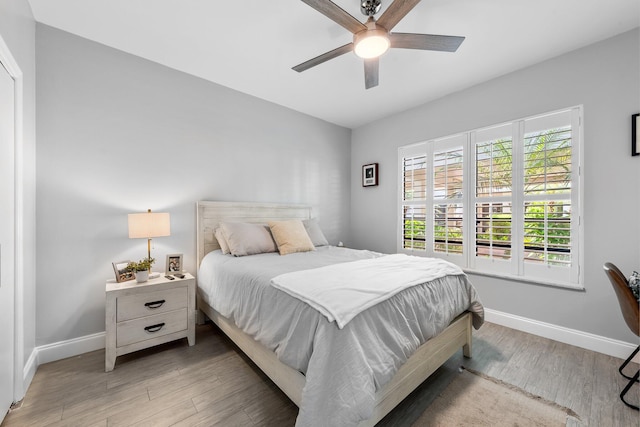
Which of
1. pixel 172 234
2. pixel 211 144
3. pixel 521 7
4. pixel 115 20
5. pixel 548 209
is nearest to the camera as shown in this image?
pixel 521 7

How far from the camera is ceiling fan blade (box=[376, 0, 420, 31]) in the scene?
150 cm

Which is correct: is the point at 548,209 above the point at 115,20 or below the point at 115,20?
below

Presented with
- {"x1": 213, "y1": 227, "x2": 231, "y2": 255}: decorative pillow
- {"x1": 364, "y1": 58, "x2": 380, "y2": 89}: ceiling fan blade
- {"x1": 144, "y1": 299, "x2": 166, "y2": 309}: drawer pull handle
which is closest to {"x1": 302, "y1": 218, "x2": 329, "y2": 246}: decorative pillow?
{"x1": 213, "y1": 227, "x2": 231, "y2": 255}: decorative pillow

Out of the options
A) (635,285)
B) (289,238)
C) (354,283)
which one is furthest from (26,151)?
(635,285)

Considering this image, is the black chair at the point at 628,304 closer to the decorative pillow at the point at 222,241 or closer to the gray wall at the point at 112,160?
the decorative pillow at the point at 222,241

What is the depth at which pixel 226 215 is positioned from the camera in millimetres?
2988

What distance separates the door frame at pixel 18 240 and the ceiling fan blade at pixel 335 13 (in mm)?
1832

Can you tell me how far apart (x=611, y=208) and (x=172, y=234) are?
13.3 ft

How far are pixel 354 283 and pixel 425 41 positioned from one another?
1.72 metres

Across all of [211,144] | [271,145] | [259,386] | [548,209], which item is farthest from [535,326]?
[211,144]

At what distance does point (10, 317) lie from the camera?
1520 mm

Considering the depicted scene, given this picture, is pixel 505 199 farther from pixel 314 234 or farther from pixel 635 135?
pixel 314 234

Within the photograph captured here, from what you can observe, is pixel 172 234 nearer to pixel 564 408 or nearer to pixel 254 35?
pixel 254 35

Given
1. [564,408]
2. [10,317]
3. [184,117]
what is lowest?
[564,408]
